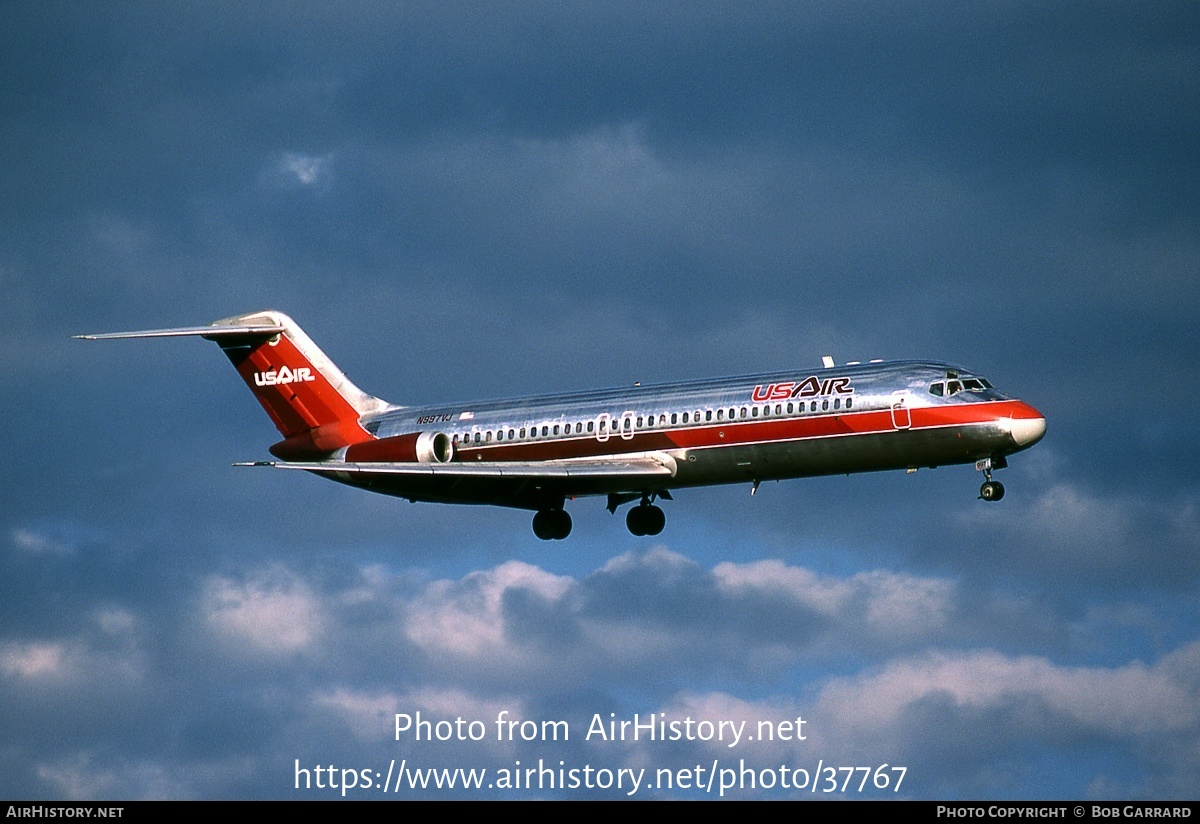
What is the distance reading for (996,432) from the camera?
50.7 meters

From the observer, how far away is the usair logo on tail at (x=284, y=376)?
6469 centimetres

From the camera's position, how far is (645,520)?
197 ft

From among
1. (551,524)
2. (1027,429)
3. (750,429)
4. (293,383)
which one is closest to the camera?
(1027,429)

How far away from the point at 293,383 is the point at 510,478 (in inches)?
484

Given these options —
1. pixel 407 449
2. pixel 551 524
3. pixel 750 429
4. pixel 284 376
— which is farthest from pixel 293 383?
pixel 750 429

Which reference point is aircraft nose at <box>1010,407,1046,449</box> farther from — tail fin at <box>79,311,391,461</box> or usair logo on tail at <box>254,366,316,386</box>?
usair logo on tail at <box>254,366,316,386</box>

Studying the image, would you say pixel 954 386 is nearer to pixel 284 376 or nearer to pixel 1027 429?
pixel 1027 429

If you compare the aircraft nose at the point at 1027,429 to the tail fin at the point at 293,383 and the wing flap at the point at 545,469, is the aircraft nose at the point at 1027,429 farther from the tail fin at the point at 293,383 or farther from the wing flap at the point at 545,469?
the tail fin at the point at 293,383

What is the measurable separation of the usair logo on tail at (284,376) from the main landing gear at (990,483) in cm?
2439

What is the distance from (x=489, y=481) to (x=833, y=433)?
10995mm

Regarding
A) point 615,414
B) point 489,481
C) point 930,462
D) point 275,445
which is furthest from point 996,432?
point 275,445

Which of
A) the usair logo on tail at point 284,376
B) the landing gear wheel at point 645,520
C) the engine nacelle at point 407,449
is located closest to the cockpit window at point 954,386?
the landing gear wheel at point 645,520

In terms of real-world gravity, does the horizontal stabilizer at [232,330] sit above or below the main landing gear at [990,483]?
above
